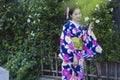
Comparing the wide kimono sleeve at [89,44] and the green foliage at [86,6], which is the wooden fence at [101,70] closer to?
the wide kimono sleeve at [89,44]

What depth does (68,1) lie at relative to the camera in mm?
7672

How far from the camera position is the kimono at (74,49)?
247 inches

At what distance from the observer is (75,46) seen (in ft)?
20.8

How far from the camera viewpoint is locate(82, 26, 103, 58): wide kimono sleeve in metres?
6.45

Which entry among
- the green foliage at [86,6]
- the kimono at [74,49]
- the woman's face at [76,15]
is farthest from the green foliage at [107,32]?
the woman's face at [76,15]

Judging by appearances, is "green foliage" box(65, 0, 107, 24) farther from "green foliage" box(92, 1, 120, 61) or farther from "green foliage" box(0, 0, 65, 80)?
"green foliage" box(0, 0, 65, 80)

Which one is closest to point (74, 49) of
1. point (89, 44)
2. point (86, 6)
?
point (89, 44)

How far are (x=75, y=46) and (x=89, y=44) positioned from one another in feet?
1.02

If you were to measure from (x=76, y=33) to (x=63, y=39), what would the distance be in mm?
248

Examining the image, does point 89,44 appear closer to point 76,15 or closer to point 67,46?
point 67,46

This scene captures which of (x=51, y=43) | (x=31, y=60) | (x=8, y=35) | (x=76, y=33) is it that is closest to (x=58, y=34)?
(x=51, y=43)

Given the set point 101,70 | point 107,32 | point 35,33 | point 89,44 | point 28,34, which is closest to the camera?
point 89,44

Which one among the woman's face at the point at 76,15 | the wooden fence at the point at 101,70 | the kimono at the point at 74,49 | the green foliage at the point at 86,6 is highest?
the green foliage at the point at 86,6

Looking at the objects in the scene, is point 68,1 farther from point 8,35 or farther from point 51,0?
point 8,35
